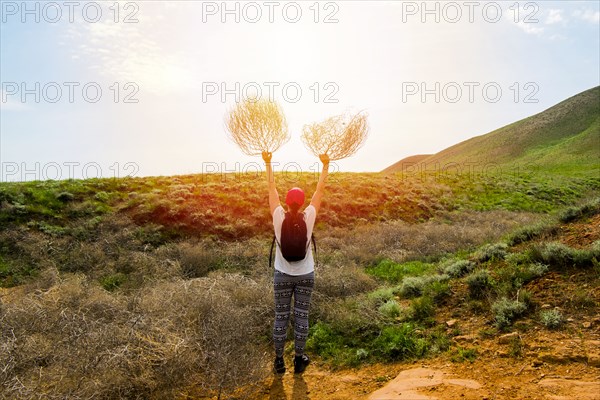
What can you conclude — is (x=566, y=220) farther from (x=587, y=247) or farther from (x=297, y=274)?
(x=297, y=274)

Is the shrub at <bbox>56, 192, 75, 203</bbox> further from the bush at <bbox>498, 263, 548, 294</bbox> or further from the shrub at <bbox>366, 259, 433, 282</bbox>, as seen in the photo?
the bush at <bbox>498, 263, 548, 294</bbox>

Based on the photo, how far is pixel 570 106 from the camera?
263 ft

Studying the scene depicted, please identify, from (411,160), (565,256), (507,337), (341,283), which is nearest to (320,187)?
(507,337)

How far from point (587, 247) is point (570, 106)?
91125 mm

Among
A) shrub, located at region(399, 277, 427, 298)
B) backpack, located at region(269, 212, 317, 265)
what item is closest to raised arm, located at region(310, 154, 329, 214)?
backpack, located at region(269, 212, 317, 265)

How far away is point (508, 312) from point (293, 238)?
3229 millimetres

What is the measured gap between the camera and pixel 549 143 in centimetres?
6750

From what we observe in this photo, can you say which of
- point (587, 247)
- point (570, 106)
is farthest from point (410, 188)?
point (570, 106)

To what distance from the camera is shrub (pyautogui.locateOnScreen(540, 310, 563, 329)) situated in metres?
4.99

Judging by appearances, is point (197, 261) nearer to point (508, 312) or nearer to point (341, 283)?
point (341, 283)

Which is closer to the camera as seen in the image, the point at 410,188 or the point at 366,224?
the point at 366,224

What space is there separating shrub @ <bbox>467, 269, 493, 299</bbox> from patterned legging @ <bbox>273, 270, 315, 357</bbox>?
3083 mm

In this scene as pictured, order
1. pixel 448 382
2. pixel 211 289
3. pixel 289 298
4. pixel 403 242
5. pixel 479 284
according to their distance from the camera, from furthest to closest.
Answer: pixel 403 242, pixel 211 289, pixel 479 284, pixel 289 298, pixel 448 382

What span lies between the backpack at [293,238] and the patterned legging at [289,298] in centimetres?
29
